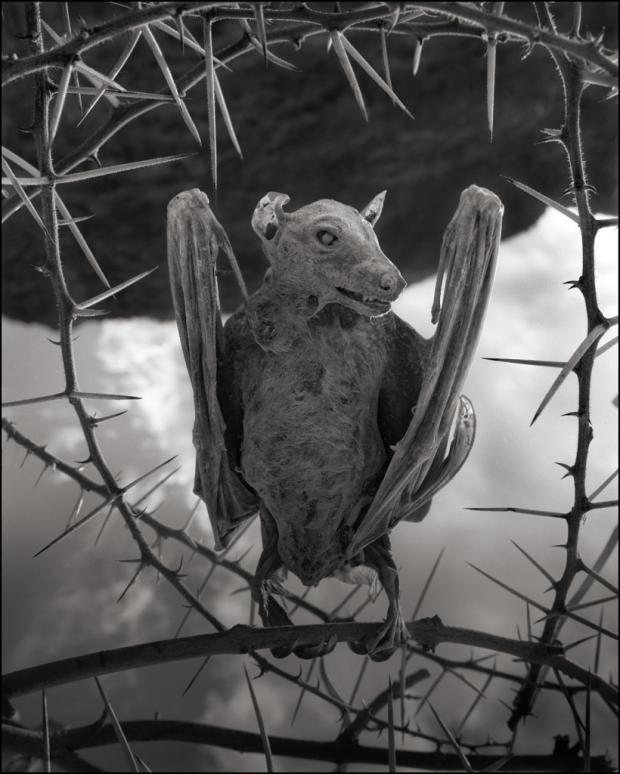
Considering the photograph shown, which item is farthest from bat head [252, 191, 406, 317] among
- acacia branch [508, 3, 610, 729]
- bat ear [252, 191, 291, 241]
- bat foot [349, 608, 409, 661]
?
bat foot [349, 608, 409, 661]

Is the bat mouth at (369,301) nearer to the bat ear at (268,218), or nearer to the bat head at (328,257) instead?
the bat head at (328,257)

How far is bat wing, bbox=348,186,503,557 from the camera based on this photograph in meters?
0.86

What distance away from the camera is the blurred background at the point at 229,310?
6.03 ft

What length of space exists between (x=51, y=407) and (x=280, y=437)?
127 centimetres

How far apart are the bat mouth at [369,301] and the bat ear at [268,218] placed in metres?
0.11

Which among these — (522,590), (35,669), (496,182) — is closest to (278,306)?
(35,669)

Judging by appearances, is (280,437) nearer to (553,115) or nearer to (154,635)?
(154,635)

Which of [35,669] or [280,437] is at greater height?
[280,437]

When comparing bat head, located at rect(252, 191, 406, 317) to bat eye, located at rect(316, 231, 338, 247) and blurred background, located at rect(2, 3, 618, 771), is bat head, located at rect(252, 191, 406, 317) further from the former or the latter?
blurred background, located at rect(2, 3, 618, 771)

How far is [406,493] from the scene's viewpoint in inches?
39.6

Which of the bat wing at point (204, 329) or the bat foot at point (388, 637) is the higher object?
the bat wing at point (204, 329)

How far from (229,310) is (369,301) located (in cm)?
124

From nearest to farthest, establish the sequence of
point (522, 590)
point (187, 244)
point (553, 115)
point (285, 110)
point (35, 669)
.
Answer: point (187, 244), point (35, 669), point (522, 590), point (285, 110), point (553, 115)

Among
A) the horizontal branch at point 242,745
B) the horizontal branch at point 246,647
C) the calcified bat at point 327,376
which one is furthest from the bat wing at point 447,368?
the horizontal branch at point 242,745
